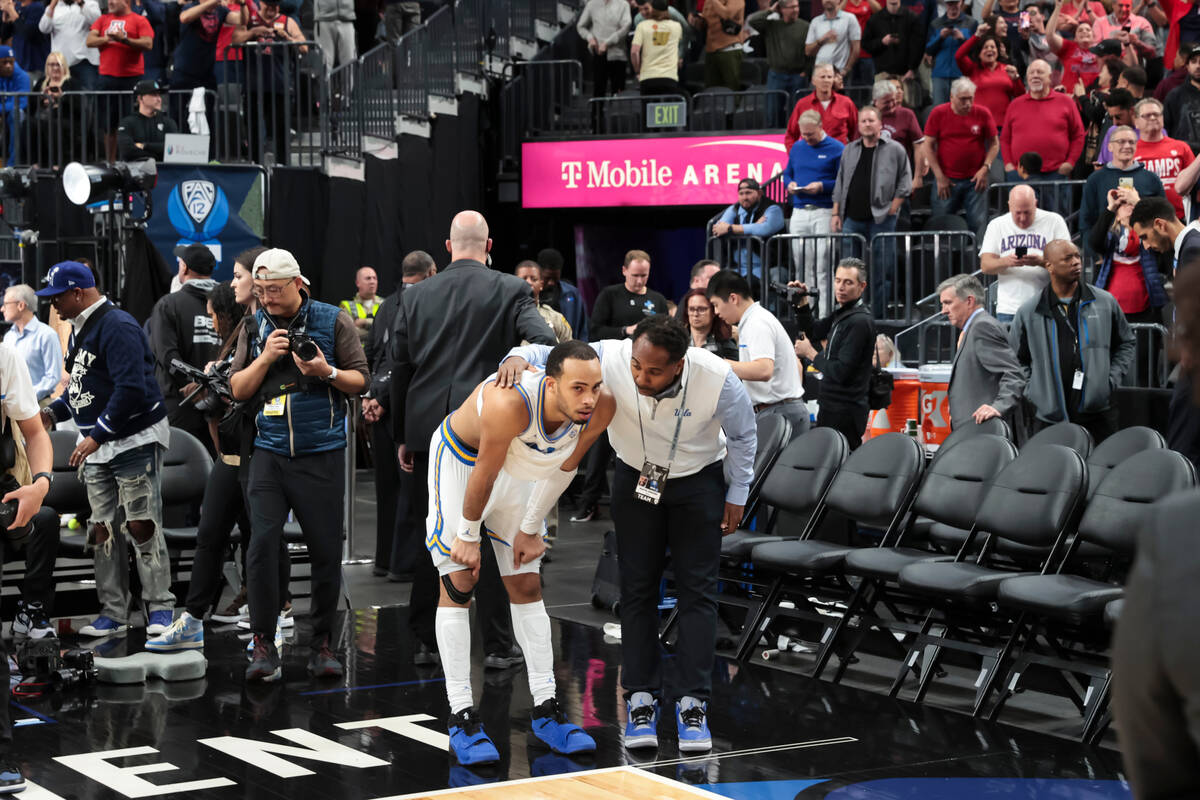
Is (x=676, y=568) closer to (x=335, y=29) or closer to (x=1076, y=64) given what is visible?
(x=1076, y=64)

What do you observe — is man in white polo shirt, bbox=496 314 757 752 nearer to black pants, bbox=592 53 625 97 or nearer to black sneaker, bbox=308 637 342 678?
black sneaker, bbox=308 637 342 678

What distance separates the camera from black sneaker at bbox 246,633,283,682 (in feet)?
21.4

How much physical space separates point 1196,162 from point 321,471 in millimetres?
5625

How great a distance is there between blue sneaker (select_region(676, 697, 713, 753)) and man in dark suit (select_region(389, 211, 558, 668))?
134cm

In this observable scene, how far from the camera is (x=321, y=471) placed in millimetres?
6531

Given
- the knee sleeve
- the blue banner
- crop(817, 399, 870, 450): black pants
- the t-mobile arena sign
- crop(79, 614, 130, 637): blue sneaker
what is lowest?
crop(79, 614, 130, 637): blue sneaker

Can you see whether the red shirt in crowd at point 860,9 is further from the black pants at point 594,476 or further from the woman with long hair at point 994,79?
the black pants at point 594,476

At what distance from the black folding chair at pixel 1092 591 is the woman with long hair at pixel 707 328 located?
2739 millimetres

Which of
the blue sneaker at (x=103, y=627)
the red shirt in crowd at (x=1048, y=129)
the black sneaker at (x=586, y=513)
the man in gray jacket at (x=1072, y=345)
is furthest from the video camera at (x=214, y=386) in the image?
the red shirt in crowd at (x=1048, y=129)

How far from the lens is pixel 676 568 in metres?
5.60

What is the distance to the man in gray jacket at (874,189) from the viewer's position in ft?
37.0

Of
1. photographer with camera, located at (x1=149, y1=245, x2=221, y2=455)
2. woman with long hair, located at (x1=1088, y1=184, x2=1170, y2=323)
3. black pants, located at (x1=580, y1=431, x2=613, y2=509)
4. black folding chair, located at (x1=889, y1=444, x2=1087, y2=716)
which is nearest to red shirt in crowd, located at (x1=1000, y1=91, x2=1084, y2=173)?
woman with long hair, located at (x1=1088, y1=184, x2=1170, y2=323)

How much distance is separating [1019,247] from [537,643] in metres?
5.15

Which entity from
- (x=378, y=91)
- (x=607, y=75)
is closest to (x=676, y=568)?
(x=378, y=91)
